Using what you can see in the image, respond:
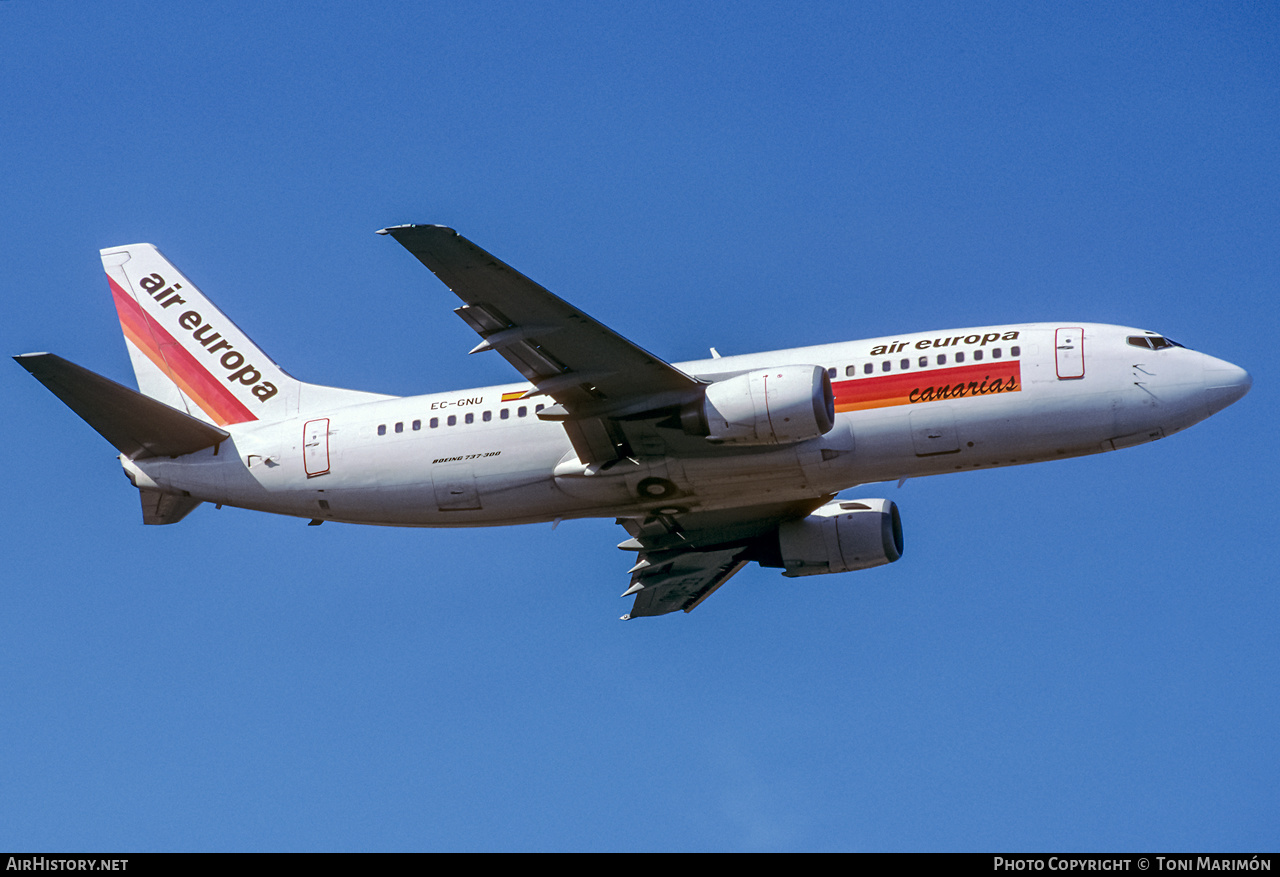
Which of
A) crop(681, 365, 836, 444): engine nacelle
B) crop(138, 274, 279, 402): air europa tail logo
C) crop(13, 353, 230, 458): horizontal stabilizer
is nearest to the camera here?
crop(681, 365, 836, 444): engine nacelle

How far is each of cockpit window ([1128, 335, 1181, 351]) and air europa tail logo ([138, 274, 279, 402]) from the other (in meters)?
22.9

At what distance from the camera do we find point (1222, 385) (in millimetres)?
34219

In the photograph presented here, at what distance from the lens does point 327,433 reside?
38375mm

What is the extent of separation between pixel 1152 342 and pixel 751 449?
32.6 ft

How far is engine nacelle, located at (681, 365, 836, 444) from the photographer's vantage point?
33406 millimetres

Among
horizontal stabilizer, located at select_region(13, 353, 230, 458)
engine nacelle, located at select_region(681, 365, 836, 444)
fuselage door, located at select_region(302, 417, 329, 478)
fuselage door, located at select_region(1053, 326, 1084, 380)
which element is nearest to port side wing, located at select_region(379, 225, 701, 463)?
engine nacelle, located at select_region(681, 365, 836, 444)

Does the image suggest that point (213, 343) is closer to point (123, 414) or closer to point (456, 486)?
point (123, 414)

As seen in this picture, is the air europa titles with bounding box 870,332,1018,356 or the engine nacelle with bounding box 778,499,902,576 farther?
the engine nacelle with bounding box 778,499,902,576

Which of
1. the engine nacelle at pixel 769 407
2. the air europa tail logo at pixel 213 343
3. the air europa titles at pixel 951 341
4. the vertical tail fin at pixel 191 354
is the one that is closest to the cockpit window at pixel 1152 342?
the air europa titles at pixel 951 341

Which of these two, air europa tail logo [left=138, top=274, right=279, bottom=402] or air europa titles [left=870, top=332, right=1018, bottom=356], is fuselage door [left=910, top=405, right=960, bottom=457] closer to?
air europa titles [left=870, top=332, right=1018, bottom=356]

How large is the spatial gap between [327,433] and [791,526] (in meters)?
12.9

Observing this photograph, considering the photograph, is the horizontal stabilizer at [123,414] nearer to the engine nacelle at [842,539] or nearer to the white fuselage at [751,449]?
the white fuselage at [751,449]
